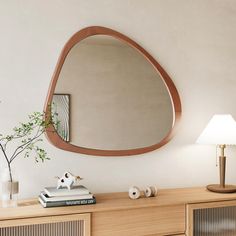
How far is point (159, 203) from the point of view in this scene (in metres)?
2.01

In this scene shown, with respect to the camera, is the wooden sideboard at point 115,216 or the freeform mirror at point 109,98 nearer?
the wooden sideboard at point 115,216

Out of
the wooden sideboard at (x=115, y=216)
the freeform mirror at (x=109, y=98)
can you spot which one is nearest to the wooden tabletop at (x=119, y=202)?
the wooden sideboard at (x=115, y=216)

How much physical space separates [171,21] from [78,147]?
1034 mm

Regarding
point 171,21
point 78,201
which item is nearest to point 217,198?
point 78,201

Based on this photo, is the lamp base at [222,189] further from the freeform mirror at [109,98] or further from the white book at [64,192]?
the white book at [64,192]

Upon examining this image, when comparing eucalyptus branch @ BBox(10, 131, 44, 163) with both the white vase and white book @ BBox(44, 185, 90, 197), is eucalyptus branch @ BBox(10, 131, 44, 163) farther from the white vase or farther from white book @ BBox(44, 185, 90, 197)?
white book @ BBox(44, 185, 90, 197)

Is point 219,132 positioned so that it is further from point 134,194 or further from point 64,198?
point 64,198

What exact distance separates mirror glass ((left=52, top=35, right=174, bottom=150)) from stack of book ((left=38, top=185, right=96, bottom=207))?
13.7 inches

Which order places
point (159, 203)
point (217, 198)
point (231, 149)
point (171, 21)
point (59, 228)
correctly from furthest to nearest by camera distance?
point (231, 149) < point (171, 21) < point (217, 198) < point (159, 203) < point (59, 228)

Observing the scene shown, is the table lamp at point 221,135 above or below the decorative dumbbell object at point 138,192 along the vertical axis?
above

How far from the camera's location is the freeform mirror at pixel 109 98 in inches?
86.9

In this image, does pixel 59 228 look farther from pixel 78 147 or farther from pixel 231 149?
pixel 231 149

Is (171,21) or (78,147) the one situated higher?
(171,21)

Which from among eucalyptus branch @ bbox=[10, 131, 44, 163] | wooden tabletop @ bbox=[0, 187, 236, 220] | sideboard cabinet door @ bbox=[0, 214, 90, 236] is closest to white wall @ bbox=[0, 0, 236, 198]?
eucalyptus branch @ bbox=[10, 131, 44, 163]
